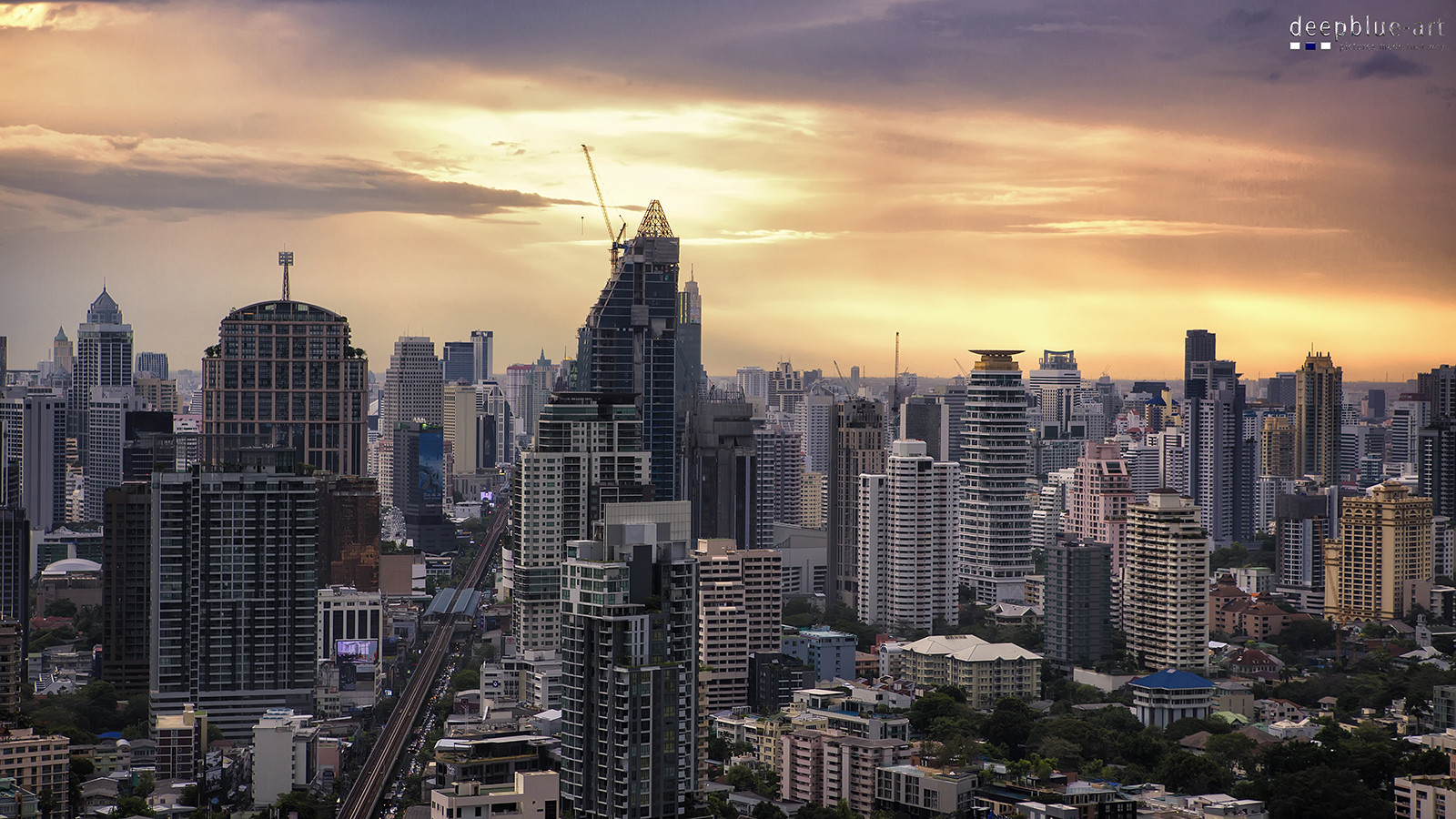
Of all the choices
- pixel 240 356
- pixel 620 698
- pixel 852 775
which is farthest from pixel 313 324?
pixel 620 698

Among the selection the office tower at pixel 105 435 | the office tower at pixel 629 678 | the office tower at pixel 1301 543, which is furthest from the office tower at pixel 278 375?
the office tower at pixel 629 678

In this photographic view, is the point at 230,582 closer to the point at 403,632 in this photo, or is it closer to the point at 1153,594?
the point at 403,632

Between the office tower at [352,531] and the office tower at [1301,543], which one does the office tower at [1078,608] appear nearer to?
the office tower at [1301,543]

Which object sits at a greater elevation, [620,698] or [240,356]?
[240,356]

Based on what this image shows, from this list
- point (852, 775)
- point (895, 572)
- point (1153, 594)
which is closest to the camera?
point (852, 775)

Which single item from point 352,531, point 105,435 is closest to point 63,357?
point 105,435
